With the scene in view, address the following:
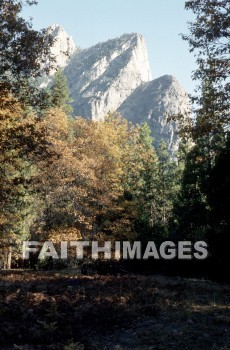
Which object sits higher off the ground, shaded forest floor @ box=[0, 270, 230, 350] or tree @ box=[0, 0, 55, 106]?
tree @ box=[0, 0, 55, 106]

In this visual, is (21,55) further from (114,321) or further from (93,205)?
(93,205)

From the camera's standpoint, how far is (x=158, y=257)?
3375 centimetres

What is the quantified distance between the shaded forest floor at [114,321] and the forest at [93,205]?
0.04 meters

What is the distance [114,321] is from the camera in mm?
10203

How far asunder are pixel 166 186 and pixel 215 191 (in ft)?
105

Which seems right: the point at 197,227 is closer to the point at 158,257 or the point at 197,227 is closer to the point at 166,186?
the point at 158,257

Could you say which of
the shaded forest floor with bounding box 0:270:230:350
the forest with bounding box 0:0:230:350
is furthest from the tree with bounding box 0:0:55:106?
the shaded forest floor with bounding box 0:270:230:350

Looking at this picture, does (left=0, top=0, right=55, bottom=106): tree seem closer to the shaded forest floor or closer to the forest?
the forest

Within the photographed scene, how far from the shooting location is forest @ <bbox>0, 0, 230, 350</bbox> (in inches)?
405

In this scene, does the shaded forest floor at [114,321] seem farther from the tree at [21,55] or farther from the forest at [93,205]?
the tree at [21,55]

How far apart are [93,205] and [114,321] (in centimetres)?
1756

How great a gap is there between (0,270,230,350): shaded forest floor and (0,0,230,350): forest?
0.04m

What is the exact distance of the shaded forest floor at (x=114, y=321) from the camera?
812 cm

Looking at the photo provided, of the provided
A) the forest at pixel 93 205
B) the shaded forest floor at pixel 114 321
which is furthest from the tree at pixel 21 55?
the shaded forest floor at pixel 114 321
